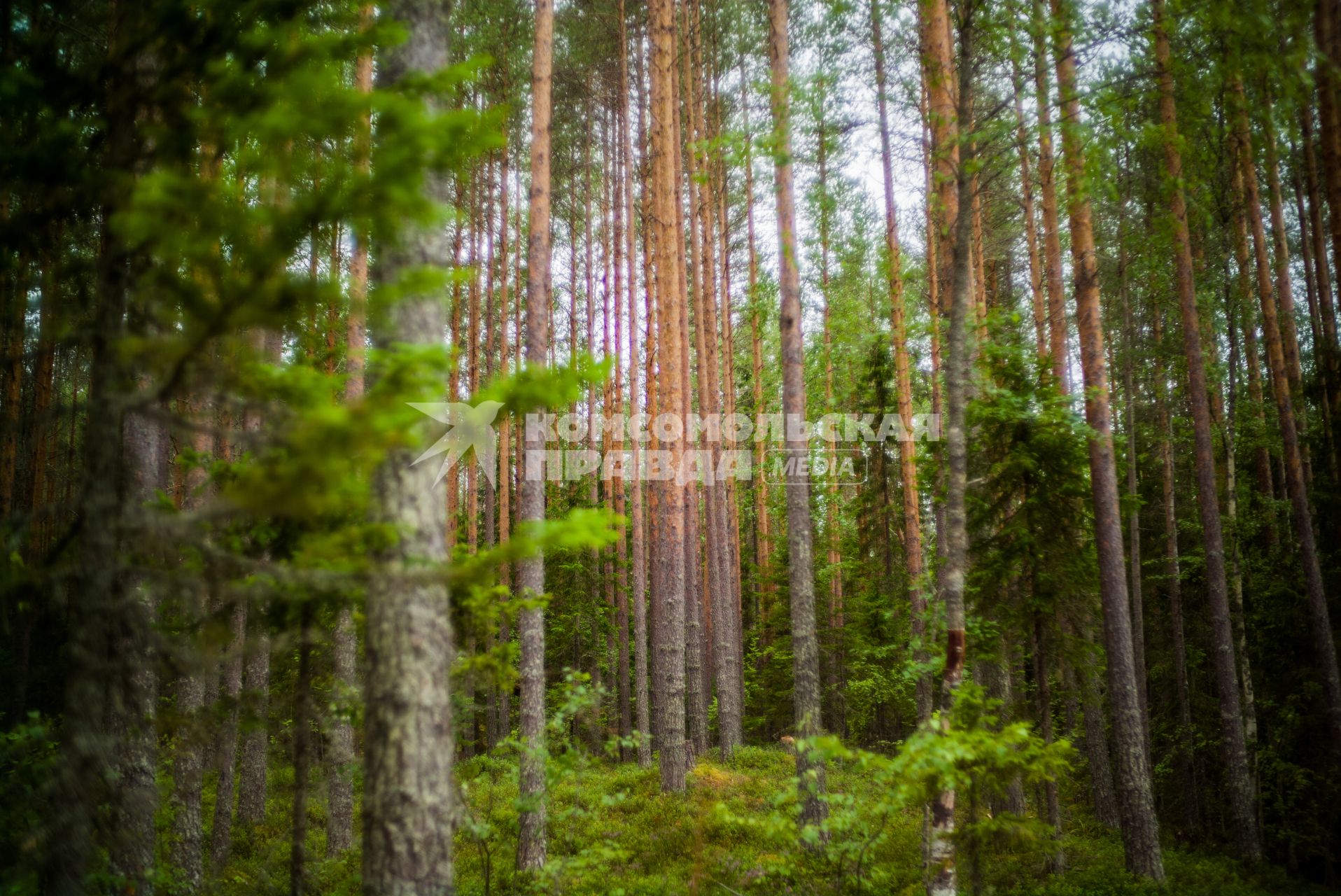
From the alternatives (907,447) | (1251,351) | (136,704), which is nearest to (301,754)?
(136,704)

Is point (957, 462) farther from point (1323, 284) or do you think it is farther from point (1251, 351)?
point (1251, 351)

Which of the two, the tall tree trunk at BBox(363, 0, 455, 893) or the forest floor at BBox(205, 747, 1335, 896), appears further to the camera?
the forest floor at BBox(205, 747, 1335, 896)

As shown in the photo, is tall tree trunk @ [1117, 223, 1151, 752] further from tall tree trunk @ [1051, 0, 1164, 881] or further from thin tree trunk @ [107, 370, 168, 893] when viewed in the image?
thin tree trunk @ [107, 370, 168, 893]

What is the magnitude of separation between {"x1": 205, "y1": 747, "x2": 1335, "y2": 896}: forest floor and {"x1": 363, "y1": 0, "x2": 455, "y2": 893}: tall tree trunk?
1371mm

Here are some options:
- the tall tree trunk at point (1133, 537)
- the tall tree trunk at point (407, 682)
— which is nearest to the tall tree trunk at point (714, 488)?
the tall tree trunk at point (1133, 537)

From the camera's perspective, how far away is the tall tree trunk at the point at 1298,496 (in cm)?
1032

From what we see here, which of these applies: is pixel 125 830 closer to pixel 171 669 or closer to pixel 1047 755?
pixel 171 669

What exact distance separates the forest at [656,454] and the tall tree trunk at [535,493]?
0.22 feet

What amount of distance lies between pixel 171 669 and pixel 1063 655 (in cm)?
930

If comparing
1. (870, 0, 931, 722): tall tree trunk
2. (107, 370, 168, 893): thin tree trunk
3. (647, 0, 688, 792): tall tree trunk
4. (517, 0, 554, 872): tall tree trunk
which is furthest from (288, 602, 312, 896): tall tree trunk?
(870, 0, 931, 722): tall tree trunk

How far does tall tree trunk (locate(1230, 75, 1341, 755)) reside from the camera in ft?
33.9

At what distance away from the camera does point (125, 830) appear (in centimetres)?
476

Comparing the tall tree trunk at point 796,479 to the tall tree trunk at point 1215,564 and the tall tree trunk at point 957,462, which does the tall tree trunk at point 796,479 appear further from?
the tall tree trunk at point 1215,564

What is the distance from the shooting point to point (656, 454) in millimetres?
14820
